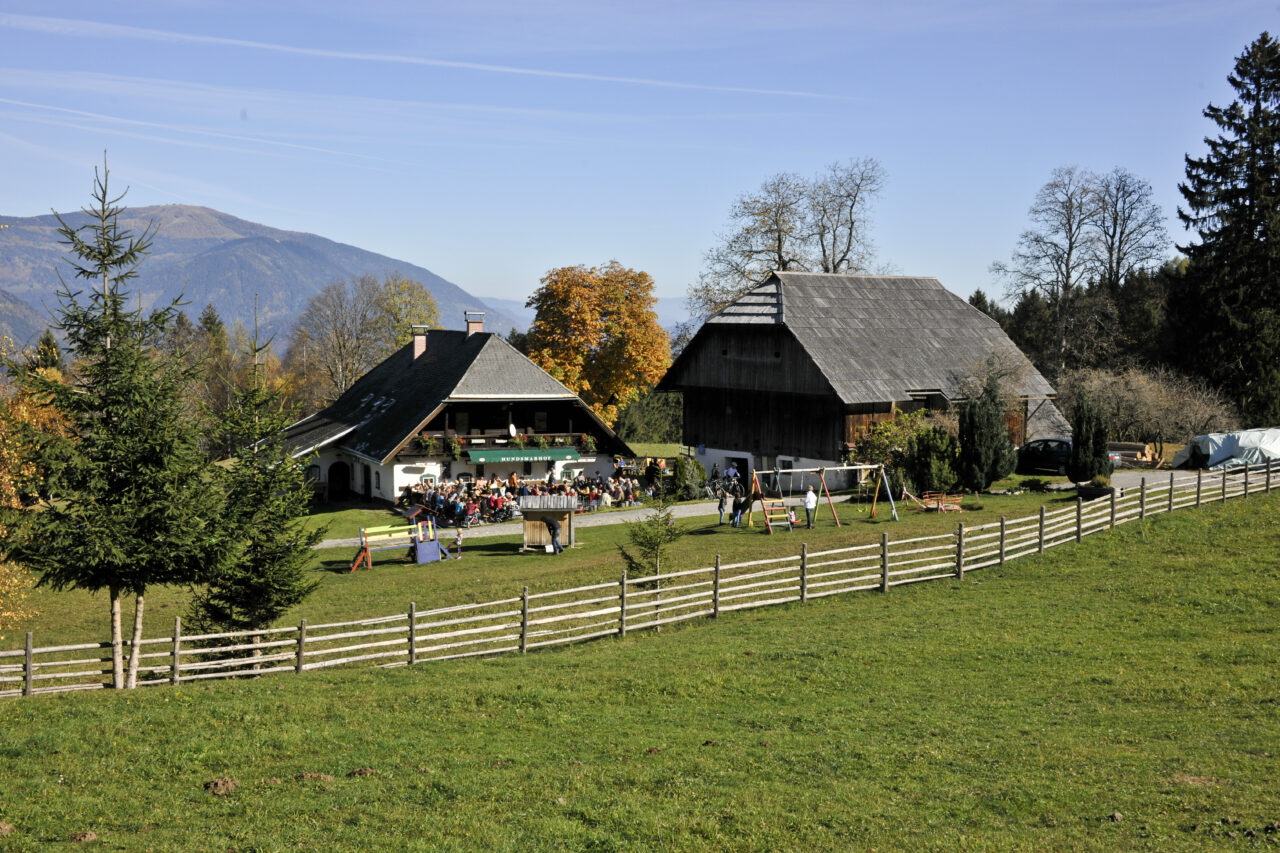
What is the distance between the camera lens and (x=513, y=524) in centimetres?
3762

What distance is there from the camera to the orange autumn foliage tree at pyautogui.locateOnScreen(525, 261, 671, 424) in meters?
62.4

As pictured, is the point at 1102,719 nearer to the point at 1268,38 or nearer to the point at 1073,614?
the point at 1073,614

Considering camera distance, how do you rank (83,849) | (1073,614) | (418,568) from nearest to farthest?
(83,849) < (1073,614) < (418,568)

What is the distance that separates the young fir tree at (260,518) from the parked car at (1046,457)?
97.9 feet

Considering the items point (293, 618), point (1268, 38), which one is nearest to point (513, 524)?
point (293, 618)

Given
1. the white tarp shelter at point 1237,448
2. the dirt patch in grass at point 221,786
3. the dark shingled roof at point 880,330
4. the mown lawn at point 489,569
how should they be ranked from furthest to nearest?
the dark shingled roof at point 880,330
the white tarp shelter at point 1237,448
the mown lawn at point 489,569
the dirt patch in grass at point 221,786

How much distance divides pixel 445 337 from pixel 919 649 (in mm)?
37266

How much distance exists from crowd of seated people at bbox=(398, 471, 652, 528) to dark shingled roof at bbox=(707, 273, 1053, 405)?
946cm

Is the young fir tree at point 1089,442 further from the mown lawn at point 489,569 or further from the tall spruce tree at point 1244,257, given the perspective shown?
the tall spruce tree at point 1244,257

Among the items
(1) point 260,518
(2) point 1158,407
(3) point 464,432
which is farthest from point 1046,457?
(1) point 260,518

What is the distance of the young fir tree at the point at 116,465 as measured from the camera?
1578 centimetres

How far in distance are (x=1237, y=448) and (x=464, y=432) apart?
28852 millimetres

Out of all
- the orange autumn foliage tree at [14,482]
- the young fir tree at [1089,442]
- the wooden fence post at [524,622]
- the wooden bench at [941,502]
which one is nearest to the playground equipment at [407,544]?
the orange autumn foliage tree at [14,482]

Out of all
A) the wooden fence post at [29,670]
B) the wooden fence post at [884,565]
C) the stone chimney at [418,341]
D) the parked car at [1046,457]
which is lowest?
the wooden fence post at [29,670]
